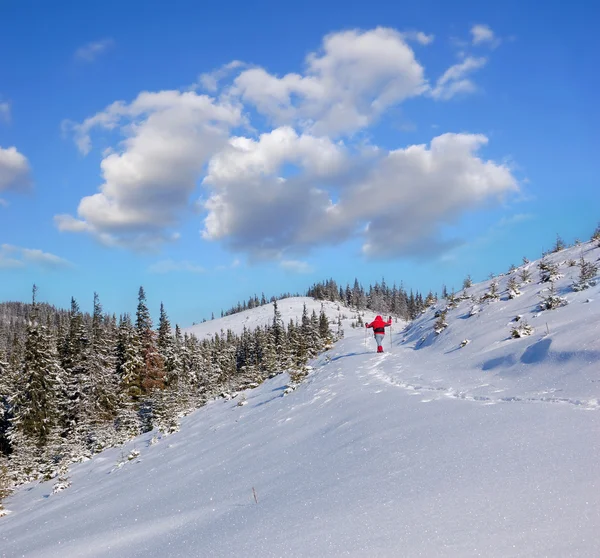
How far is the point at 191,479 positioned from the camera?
9.73 metres

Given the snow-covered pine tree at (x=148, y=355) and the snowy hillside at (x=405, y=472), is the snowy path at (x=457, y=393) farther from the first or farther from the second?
the snow-covered pine tree at (x=148, y=355)

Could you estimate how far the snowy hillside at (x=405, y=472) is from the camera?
3.59 metres

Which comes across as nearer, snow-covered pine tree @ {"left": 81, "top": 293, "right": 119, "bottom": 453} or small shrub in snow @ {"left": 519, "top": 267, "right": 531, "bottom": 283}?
small shrub in snow @ {"left": 519, "top": 267, "right": 531, "bottom": 283}

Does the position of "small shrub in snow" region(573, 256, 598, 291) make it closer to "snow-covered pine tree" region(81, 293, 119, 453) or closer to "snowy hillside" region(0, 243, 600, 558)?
"snowy hillside" region(0, 243, 600, 558)

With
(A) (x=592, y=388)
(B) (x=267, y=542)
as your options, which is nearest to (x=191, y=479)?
(B) (x=267, y=542)

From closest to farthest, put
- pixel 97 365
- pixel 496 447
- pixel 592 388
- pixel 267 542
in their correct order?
pixel 267 542 → pixel 496 447 → pixel 592 388 → pixel 97 365

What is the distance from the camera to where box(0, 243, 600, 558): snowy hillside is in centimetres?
359

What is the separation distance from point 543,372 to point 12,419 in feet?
127

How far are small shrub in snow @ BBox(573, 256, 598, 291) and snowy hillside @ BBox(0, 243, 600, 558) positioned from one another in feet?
1.29

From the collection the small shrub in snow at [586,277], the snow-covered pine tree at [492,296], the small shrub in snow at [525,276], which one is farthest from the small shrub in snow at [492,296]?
the small shrub in snow at [586,277]

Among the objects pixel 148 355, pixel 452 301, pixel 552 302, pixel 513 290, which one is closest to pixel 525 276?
pixel 513 290

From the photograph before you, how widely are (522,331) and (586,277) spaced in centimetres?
476

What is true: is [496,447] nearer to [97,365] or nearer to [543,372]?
[543,372]

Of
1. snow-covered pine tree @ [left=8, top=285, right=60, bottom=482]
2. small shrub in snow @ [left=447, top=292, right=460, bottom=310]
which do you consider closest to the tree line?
snow-covered pine tree @ [left=8, top=285, right=60, bottom=482]
